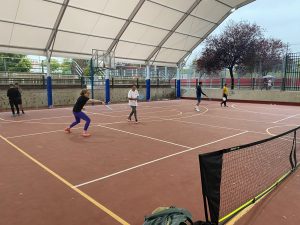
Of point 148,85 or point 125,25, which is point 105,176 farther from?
point 148,85

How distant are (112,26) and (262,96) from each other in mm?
15714

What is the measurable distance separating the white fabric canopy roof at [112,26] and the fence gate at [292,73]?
7.60 metres

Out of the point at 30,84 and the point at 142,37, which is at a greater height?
the point at 142,37

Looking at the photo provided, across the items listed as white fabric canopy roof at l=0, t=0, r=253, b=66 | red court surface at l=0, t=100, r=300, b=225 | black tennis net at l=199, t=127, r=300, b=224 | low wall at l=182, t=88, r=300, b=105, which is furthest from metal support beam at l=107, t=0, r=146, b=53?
black tennis net at l=199, t=127, r=300, b=224

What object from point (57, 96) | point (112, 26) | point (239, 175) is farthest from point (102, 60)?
point (239, 175)

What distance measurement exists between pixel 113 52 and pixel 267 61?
1764 cm

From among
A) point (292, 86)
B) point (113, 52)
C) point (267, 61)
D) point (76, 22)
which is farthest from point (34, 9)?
point (267, 61)

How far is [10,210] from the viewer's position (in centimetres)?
404

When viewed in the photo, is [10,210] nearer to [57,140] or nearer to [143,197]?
[143,197]

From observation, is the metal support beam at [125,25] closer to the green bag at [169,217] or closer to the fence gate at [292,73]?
the fence gate at [292,73]

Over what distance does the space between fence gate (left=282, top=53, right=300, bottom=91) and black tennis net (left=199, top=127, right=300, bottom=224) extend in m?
18.6

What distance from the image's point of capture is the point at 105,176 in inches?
217

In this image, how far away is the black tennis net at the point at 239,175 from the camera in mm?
3299

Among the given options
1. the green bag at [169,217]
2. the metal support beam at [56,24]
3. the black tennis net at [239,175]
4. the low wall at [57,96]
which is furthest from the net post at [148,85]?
the green bag at [169,217]
